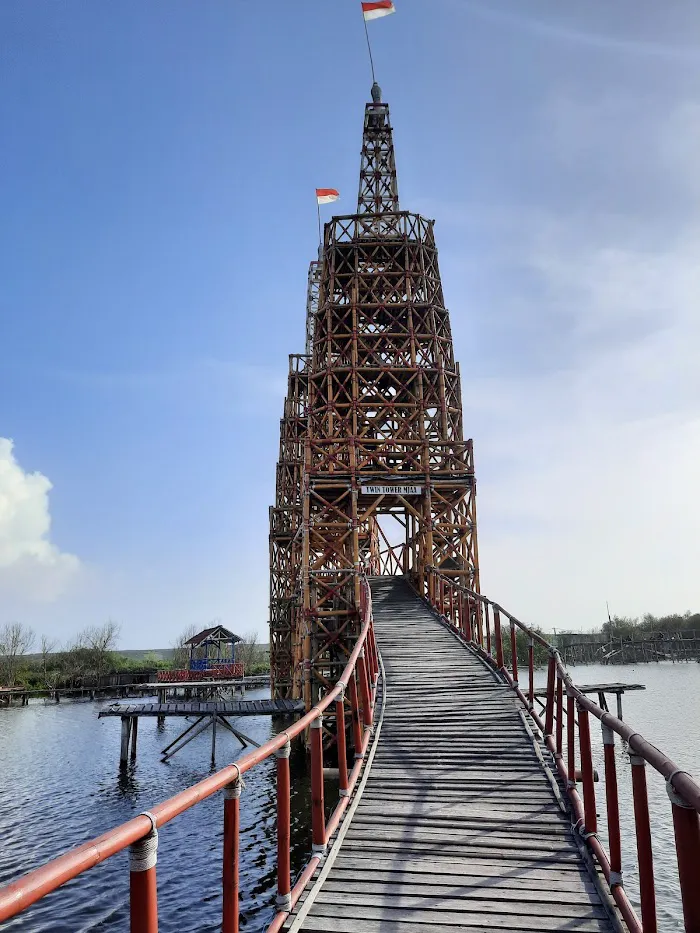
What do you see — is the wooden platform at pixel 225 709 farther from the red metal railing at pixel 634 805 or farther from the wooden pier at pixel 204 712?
the red metal railing at pixel 634 805

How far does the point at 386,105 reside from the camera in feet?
120

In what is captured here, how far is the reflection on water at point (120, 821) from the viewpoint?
37.4 ft

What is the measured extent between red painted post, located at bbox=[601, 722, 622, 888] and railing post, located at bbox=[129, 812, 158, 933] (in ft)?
12.4

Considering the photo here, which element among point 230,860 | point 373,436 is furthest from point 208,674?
point 230,860

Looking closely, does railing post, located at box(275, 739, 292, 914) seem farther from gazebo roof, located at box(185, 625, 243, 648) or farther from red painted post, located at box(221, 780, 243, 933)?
gazebo roof, located at box(185, 625, 243, 648)

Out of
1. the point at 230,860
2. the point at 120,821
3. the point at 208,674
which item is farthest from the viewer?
the point at 208,674

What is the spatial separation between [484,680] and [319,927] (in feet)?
25.9

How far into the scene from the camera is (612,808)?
17.5ft

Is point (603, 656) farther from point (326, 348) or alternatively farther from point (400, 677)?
point (400, 677)

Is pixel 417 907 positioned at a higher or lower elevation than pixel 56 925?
higher

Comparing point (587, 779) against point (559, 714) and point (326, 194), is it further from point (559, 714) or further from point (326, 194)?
point (326, 194)

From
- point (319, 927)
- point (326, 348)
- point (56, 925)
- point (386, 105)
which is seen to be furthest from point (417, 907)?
point (386, 105)

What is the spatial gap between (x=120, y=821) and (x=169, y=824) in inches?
59.7

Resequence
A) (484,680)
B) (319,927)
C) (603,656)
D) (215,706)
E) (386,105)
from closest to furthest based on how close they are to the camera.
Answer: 1. (319,927)
2. (484,680)
3. (215,706)
4. (386,105)
5. (603,656)
